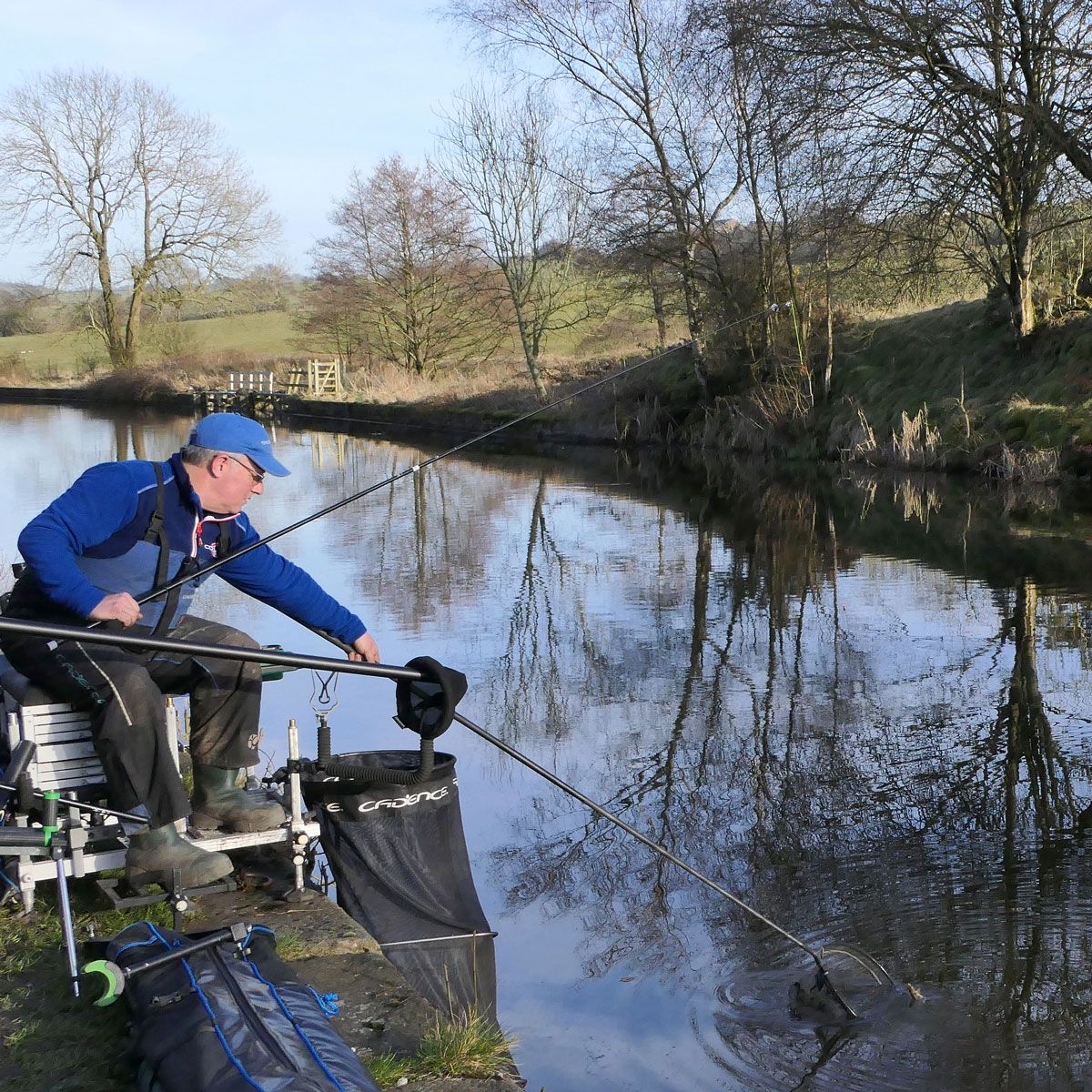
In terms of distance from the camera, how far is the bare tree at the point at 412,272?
131 ft

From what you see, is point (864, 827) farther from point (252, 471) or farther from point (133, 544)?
point (133, 544)

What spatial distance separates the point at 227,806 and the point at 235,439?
1221 mm

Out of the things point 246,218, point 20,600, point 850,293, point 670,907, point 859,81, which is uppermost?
point 246,218

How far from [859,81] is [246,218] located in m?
37.3

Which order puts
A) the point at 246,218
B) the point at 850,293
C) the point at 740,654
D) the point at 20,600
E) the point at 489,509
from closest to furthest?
1. the point at 20,600
2. the point at 740,654
3. the point at 489,509
4. the point at 850,293
5. the point at 246,218

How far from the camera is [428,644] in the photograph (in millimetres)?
9547

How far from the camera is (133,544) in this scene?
424 cm

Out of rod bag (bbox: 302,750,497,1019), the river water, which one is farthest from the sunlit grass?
rod bag (bbox: 302,750,497,1019)

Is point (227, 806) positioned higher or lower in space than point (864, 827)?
higher

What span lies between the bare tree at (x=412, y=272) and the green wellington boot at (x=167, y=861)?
35.4m

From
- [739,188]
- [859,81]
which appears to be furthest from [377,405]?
[859,81]

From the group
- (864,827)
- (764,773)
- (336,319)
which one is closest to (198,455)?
(864,827)

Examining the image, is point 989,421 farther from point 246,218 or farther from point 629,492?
point 246,218

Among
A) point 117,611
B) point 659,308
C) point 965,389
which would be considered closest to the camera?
point 117,611
